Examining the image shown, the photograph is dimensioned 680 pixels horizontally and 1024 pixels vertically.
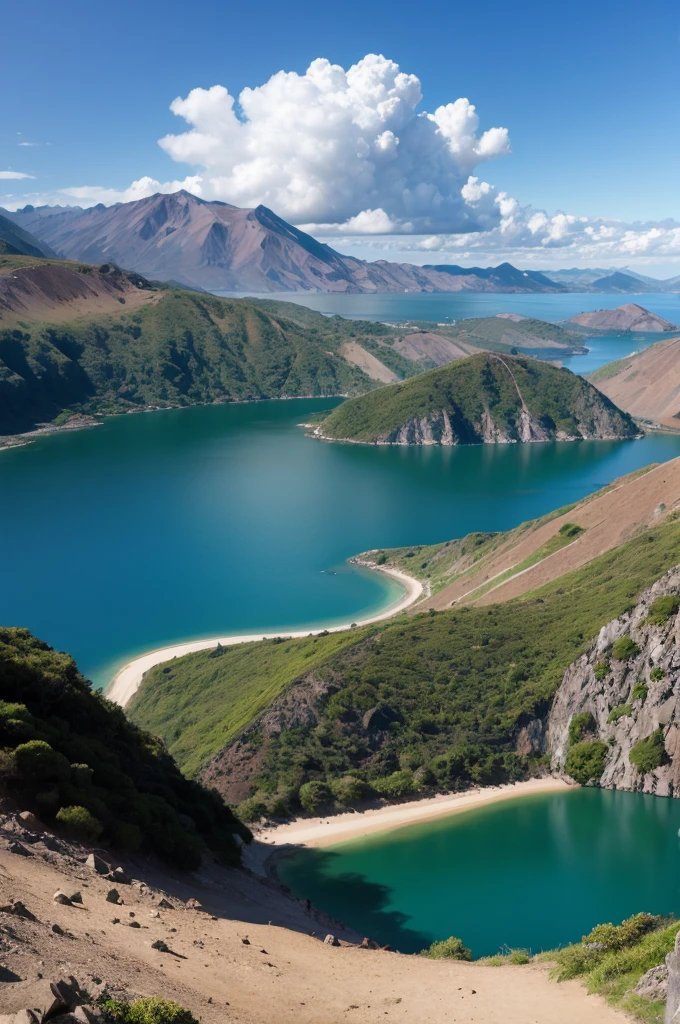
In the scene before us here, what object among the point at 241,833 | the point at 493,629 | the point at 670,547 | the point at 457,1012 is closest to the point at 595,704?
the point at 493,629

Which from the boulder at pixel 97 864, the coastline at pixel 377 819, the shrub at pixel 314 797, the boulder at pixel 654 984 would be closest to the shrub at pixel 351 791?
the shrub at pixel 314 797

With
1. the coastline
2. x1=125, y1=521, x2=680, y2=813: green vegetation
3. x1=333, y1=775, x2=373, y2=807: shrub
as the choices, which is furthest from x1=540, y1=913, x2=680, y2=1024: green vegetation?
x1=125, y1=521, x2=680, y2=813: green vegetation

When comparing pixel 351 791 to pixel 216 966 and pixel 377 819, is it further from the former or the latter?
pixel 216 966

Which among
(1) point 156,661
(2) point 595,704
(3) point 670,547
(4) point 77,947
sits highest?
(3) point 670,547

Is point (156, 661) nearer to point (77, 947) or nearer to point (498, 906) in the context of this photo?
point (498, 906)

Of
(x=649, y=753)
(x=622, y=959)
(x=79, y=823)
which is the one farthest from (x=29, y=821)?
(x=649, y=753)

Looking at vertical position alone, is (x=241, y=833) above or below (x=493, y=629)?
below
